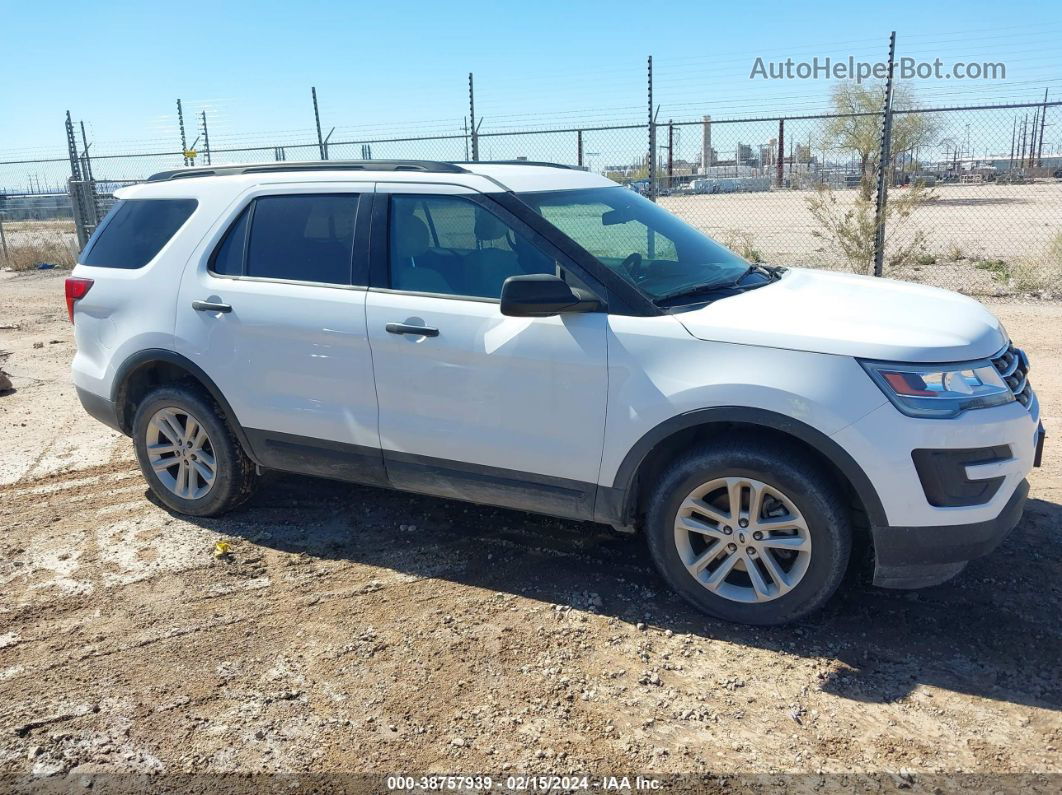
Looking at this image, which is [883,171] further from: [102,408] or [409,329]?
[102,408]

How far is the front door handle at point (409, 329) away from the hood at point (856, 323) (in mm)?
1117

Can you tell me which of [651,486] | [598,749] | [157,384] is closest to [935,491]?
[651,486]

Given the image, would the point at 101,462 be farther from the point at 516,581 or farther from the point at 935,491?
the point at 935,491

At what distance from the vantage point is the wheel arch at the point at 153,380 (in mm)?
4645

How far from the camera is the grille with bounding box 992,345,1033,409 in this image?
11.3 ft

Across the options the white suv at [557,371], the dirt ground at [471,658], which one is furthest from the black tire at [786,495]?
the dirt ground at [471,658]

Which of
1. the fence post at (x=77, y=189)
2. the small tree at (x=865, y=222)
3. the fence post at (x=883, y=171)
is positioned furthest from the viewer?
the fence post at (x=77, y=189)

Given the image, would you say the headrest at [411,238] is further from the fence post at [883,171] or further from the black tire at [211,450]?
the fence post at [883,171]

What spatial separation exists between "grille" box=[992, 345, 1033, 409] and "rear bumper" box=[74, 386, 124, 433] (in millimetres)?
4552

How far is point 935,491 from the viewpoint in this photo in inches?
127

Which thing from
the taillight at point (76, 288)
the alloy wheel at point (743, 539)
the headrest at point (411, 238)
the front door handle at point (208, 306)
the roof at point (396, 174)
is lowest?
the alloy wheel at point (743, 539)

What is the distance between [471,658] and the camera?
351 centimetres

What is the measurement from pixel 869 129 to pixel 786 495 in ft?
69.9

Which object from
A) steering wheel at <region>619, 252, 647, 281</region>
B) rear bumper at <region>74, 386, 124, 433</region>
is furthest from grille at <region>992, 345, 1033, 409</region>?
rear bumper at <region>74, 386, 124, 433</region>
